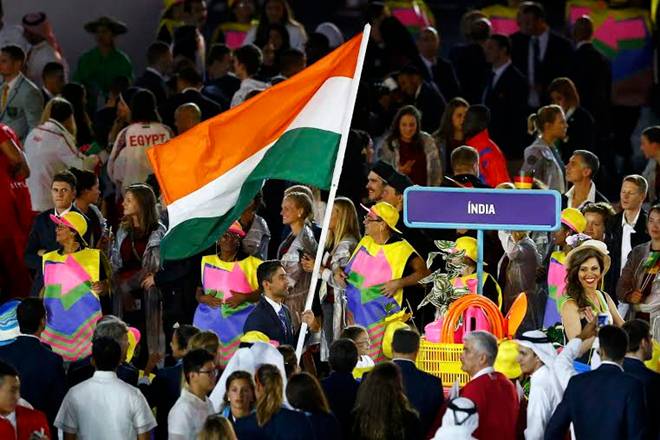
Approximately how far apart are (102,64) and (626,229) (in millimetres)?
8380

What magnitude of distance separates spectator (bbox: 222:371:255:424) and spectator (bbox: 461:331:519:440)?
125cm

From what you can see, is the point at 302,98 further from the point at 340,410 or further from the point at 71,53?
the point at 71,53

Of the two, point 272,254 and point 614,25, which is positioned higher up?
point 614,25

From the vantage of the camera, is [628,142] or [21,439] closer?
[21,439]

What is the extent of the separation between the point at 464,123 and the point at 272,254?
2049 mm

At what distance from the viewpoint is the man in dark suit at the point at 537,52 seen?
21.9 m

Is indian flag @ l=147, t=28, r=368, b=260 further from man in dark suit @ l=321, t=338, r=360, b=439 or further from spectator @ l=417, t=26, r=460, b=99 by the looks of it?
spectator @ l=417, t=26, r=460, b=99

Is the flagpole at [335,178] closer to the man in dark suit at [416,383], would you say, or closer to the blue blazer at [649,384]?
the man in dark suit at [416,383]

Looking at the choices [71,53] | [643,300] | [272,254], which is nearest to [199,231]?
[643,300]

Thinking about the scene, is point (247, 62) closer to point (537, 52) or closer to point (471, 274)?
point (537, 52)

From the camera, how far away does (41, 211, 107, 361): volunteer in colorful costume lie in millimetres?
14797

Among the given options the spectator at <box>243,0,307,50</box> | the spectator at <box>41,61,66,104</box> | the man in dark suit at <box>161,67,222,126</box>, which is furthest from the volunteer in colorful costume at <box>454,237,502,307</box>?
the spectator at <box>243,0,307,50</box>

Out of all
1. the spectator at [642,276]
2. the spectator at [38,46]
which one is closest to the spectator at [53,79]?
the spectator at [38,46]

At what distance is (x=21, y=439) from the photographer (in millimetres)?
11977
